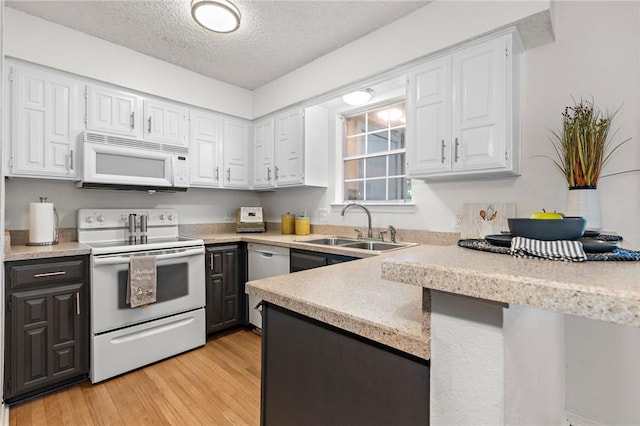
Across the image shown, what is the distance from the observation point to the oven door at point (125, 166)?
2.40 metres

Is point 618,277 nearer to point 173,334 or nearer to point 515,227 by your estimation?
point 515,227

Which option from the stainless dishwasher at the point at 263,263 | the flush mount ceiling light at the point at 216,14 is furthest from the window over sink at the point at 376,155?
the flush mount ceiling light at the point at 216,14

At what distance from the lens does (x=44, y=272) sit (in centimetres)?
199

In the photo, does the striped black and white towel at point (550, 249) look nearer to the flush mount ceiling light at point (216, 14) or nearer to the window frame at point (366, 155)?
the window frame at point (366, 155)


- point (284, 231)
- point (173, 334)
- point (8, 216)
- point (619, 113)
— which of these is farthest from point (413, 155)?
point (8, 216)

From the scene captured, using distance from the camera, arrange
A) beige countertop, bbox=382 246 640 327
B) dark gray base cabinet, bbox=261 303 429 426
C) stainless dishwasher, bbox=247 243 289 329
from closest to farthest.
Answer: beige countertop, bbox=382 246 640 327, dark gray base cabinet, bbox=261 303 429 426, stainless dishwasher, bbox=247 243 289 329

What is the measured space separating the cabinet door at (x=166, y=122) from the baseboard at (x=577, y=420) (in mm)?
3566

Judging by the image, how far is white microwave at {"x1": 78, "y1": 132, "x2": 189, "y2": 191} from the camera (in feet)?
7.91

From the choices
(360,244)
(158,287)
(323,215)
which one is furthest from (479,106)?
(158,287)

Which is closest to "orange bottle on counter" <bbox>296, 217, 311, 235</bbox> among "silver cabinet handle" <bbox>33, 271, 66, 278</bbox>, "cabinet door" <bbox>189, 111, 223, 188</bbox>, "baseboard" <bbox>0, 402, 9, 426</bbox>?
"cabinet door" <bbox>189, 111, 223, 188</bbox>

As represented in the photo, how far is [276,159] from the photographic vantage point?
3350mm

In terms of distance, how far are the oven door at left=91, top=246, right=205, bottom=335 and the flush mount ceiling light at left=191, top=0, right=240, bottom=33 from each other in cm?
170

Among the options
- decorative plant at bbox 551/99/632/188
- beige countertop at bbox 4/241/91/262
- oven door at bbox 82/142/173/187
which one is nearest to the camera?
decorative plant at bbox 551/99/632/188

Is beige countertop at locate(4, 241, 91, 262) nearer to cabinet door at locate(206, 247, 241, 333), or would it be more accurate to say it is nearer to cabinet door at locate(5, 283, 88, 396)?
cabinet door at locate(5, 283, 88, 396)
